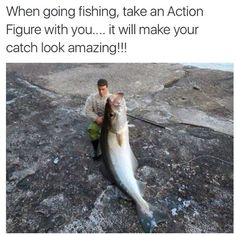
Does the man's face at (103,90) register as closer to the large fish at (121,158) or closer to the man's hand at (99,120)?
the man's hand at (99,120)

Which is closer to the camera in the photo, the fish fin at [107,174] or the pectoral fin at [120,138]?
the pectoral fin at [120,138]

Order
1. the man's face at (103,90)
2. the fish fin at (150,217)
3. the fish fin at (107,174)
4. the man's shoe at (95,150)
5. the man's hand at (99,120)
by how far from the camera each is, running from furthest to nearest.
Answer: the man's shoe at (95,150), the man's face at (103,90), the man's hand at (99,120), the fish fin at (107,174), the fish fin at (150,217)

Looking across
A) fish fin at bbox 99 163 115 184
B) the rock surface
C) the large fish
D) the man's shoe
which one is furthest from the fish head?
the man's shoe

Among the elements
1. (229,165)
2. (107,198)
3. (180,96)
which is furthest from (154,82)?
(107,198)

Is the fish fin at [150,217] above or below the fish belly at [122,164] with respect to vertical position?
below

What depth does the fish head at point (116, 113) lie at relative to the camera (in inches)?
136

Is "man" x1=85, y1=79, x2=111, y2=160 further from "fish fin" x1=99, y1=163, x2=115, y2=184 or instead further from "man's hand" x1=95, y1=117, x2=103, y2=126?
"fish fin" x1=99, y1=163, x2=115, y2=184

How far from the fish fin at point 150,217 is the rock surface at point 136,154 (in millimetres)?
90

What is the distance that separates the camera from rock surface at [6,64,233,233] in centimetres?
362

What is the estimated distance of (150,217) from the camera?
11.2ft

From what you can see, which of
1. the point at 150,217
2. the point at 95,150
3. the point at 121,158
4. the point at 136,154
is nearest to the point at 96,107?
the point at 95,150

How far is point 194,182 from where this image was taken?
4035 mm

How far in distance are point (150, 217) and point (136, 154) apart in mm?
1320

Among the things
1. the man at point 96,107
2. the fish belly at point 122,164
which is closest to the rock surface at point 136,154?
the fish belly at point 122,164
